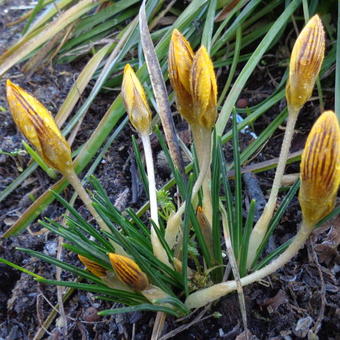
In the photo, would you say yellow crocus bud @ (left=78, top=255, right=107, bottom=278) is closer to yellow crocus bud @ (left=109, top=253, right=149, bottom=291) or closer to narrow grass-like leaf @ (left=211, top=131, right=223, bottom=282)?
yellow crocus bud @ (left=109, top=253, right=149, bottom=291)

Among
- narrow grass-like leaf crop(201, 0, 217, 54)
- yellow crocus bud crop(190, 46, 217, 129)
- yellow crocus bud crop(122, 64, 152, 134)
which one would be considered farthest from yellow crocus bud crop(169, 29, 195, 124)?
narrow grass-like leaf crop(201, 0, 217, 54)

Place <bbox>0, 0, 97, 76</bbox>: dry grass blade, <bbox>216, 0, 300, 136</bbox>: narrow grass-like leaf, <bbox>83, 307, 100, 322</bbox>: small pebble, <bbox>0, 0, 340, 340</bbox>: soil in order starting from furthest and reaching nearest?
<bbox>0, 0, 97, 76</bbox>: dry grass blade < <bbox>216, 0, 300, 136</bbox>: narrow grass-like leaf < <bbox>83, 307, 100, 322</bbox>: small pebble < <bbox>0, 0, 340, 340</bbox>: soil

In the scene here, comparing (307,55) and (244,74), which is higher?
(307,55)

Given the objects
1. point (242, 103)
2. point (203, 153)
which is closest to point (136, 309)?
point (203, 153)

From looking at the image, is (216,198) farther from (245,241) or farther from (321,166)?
(321,166)

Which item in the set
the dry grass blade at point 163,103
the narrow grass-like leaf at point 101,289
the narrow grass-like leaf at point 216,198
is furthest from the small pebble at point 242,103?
the narrow grass-like leaf at point 101,289

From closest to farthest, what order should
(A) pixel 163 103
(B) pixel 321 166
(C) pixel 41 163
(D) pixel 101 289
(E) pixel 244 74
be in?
(B) pixel 321 166
(D) pixel 101 289
(A) pixel 163 103
(E) pixel 244 74
(C) pixel 41 163
